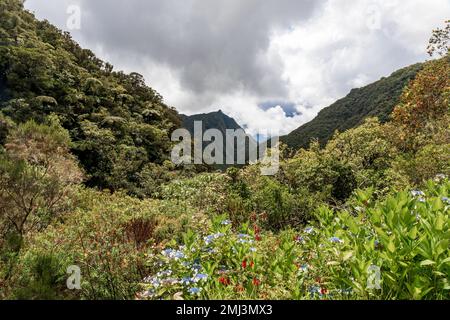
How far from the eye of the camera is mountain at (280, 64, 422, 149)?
4892 centimetres

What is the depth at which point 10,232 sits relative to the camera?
383cm

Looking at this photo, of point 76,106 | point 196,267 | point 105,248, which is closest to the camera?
point 196,267

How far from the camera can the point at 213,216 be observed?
192 inches

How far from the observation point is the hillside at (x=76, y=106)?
14.1 metres

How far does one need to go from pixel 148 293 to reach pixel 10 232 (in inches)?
101

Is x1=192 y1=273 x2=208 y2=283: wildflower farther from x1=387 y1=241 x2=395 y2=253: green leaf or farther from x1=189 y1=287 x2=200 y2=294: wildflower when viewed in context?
x1=387 y1=241 x2=395 y2=253: green leaf

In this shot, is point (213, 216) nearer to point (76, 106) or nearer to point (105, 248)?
point (105, 248)

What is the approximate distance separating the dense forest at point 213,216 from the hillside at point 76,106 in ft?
0.32

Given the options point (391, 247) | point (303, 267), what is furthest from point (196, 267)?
point (391, 247)

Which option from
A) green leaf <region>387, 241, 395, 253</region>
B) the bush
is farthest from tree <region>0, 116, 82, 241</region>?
green leaf <region>387, 241, 395, 253</region>

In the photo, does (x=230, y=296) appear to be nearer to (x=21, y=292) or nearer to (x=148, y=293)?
(x=148, y=293)

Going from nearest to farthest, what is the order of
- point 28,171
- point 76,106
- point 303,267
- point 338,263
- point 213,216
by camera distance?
1. point 338,263
2. point 303,267
3. point 28,171
4. point 213,216
5. point 76,106

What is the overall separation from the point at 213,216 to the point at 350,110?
6071 centimetres
